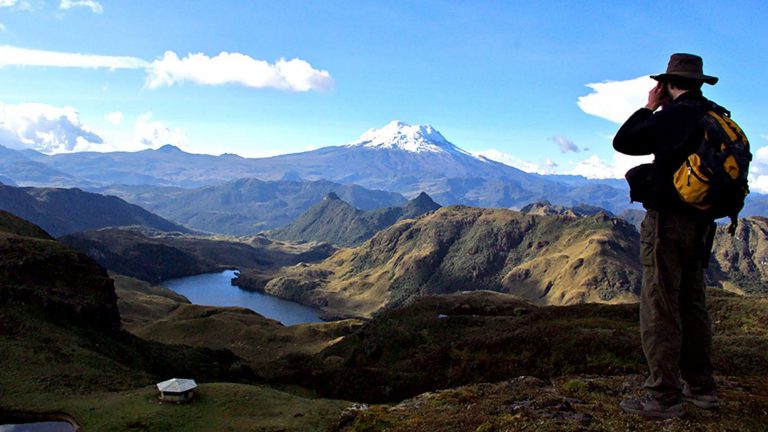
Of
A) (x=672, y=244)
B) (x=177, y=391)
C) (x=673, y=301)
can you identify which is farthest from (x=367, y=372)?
(x=672, y=244)

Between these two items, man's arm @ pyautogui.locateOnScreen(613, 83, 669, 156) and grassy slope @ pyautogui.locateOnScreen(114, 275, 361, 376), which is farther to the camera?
grassy slope @ pyautogui.locateOnScreen(114, 275, 361, 376)

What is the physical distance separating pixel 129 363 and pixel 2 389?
13.9 m

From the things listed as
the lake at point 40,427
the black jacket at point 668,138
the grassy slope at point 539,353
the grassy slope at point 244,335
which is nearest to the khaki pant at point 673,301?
the black jacket at point 668,138

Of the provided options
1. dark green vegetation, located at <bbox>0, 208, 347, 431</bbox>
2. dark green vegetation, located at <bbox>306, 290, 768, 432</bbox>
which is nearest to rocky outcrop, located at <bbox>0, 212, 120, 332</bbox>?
dark green vegetation, located at <bbox>0, 208, 347, 431</bbox>

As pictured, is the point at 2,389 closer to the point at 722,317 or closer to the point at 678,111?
the point at 678,111

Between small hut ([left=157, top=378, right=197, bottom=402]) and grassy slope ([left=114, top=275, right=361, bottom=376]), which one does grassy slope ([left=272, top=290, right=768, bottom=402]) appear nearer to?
small hut ([left=157, top=378, right=197, bottom=402])

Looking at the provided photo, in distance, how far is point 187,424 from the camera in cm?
2008

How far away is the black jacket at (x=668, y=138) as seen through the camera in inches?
322

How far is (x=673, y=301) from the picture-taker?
27.7 feet

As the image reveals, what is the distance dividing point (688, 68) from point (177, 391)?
838 inches

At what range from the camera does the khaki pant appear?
27.4 ft

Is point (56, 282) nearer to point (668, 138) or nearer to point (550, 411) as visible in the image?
point (550, 411)

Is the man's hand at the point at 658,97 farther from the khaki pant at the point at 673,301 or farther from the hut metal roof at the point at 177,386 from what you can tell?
the hut metal roof at the point at 177,386

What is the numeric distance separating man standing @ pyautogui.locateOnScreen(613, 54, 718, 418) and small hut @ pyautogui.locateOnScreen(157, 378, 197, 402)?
18.7 metres
